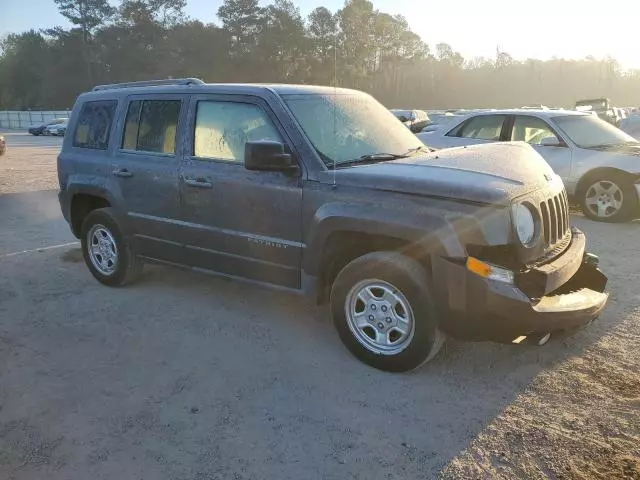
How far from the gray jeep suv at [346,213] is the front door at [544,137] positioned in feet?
13.8

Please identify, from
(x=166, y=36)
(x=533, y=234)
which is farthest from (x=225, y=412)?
(x=166, y=36)

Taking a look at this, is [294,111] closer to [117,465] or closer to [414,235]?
[414,235]

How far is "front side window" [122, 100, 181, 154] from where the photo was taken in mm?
4980

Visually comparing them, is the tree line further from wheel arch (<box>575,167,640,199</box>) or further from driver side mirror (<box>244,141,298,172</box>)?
driver side mirror (<box>244,141,298,172</box>)

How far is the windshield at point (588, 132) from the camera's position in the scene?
8.59m

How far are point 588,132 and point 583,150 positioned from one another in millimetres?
520

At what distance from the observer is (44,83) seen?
71.4 meters

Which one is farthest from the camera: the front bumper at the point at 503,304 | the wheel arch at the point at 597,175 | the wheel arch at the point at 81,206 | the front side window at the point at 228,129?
the wheel arch at the point at 597,175

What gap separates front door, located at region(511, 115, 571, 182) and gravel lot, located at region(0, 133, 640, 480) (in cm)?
360

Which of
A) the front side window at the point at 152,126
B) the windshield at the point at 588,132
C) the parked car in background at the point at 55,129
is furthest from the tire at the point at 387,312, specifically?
the parked car in background at the point at 55,129

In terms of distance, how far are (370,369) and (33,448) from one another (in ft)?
6.80

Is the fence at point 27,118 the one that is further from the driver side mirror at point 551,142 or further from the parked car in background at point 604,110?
the driver side mirror at point 551,142

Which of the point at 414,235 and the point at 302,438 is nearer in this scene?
the point at 302,438

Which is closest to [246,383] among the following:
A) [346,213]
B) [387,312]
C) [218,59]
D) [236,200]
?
[387,312]
